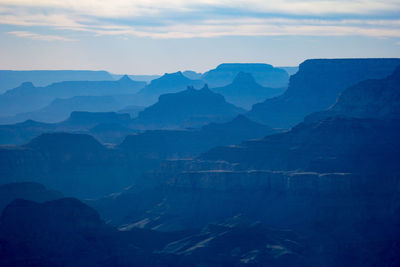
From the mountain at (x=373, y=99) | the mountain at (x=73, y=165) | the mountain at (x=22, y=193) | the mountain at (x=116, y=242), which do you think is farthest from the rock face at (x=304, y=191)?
the mountain at (x=73, y=165)

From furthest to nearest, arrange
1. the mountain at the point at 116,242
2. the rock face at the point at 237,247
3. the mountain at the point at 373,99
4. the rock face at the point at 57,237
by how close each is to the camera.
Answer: the mountain at the point at 373,99
the rock face at the point at 237,247
the mountain at the point at 116,242
the rock face at the point at 57,237

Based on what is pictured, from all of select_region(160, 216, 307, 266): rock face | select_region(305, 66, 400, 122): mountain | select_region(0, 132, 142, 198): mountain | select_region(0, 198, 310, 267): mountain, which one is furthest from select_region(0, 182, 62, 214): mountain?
select_region(305, 66, 400, 122): mountain

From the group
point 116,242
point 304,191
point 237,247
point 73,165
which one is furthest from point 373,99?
point 116,242

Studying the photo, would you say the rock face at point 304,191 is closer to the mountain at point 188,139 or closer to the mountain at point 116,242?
the mountain at point 116,242

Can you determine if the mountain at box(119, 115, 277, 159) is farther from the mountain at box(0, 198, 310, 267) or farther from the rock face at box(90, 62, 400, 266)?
the mountain at box(0, 198, 310, 267)

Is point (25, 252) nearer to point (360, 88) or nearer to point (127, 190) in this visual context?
point (127, 190)

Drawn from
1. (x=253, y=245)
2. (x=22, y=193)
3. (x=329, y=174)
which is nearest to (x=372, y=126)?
(x=329, y=174)
